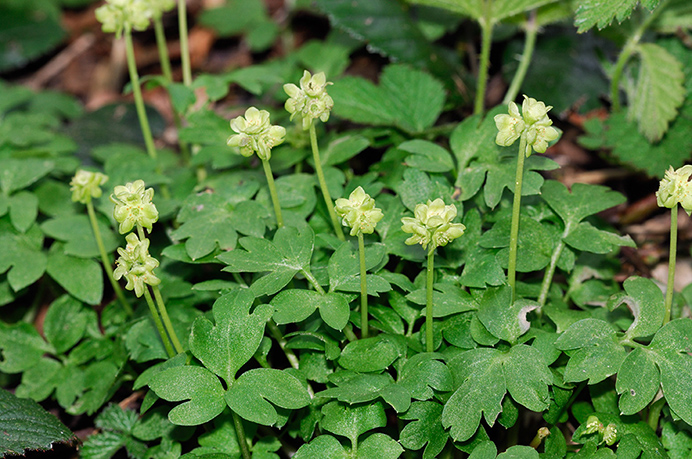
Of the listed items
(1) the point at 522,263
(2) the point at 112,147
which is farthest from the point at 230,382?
(2) the point at 112,147

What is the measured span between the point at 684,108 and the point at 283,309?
2231 millimetres

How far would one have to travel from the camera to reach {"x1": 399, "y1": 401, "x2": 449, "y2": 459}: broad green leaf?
171cm

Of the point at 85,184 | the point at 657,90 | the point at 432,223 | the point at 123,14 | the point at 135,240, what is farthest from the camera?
the point at 657,90

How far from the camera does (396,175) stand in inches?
93.9

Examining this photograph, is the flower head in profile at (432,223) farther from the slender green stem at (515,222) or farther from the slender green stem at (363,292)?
the slender green stem at (515,222)

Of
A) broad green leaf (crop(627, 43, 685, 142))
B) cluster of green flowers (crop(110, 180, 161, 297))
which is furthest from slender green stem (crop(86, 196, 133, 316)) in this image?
broad green leaf (crop(627, 43, 685, 142))

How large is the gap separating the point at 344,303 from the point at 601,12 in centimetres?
147

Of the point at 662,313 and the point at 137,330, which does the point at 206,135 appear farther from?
the point at 662,313

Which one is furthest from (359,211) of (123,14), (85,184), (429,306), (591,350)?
(123,14)

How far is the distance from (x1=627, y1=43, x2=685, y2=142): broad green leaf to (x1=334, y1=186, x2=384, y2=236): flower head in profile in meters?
1.70

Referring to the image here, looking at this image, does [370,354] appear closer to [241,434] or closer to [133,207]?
[241,434]

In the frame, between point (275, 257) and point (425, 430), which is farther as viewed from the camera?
point (275, 257)

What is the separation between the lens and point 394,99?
9.18 feet

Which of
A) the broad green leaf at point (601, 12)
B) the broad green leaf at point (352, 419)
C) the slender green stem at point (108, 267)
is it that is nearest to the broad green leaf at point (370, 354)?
the broad green leaf at point (352, 419)
